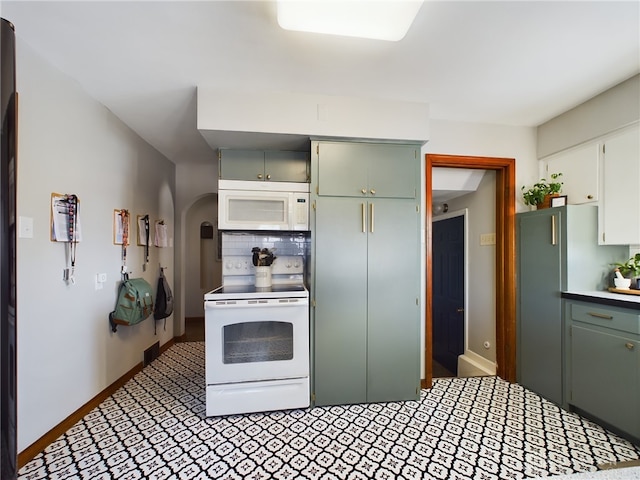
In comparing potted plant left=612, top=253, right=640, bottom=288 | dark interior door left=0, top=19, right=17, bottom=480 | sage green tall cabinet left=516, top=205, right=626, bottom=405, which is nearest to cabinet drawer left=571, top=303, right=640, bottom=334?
sage green tall cabinet left=516, top=205, right=626, bottom=405

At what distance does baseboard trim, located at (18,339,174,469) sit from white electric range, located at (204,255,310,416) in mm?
948

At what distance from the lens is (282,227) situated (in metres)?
2.40

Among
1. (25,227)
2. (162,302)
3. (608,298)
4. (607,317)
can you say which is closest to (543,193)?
(608,298)

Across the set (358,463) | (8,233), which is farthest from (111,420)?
(8,233)

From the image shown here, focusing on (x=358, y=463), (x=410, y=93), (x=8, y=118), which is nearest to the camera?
(x=8, y=118)

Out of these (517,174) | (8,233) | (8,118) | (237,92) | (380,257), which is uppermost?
(237,92)

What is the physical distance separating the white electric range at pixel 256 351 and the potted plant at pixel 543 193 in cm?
227

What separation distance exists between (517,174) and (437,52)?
1681 millimetres

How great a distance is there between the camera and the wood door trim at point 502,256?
104 inches

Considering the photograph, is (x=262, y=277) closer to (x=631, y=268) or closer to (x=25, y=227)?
(x=25, y=227)

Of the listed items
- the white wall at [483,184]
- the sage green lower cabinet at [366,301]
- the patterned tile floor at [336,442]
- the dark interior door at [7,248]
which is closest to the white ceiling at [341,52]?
the white wall at [483,184]

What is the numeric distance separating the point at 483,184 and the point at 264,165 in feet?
7.86

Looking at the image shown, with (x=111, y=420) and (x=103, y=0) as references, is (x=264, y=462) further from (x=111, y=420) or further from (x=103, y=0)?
(x=103, y=0)

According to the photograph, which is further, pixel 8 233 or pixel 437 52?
pixel 437 52
